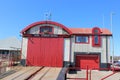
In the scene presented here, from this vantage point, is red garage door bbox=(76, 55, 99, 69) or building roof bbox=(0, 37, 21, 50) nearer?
red garage door bbox=(76, 55, 99, 69)

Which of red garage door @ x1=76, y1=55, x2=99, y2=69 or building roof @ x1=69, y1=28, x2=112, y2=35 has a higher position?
building roof @ x1=69, y1=28, x2=112, y2=35

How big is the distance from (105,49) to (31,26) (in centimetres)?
1034

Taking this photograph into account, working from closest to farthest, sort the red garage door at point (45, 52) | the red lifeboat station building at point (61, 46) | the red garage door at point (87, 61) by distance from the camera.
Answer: the red garage door at point (45, 52) → the red lifeboat station building at point (61, 46) → the red garage door at point (87, 61)

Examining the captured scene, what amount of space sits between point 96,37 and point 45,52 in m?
7.18

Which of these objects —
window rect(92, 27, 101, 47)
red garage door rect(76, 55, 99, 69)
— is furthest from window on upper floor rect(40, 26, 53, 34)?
window rect(92, 27, 101, 47)

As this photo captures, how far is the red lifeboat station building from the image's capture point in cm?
2689

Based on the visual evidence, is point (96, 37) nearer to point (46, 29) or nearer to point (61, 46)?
point (61, 46)

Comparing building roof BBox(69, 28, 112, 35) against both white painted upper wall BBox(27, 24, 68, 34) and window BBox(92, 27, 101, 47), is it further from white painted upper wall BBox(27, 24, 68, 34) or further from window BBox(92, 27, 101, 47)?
white painted upper wall BBox(27, 24, 68, 34)

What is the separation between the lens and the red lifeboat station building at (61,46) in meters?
26.9

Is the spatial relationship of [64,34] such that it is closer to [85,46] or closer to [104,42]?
[85,46]

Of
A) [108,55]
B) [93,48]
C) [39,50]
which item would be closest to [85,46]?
[93,48]

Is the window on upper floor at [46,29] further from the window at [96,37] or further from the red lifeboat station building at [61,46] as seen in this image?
the window at [96,37]

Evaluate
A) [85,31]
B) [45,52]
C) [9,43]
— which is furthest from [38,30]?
[9,43]

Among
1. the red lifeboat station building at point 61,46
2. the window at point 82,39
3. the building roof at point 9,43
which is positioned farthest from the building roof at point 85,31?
the building roof at point 9,43
